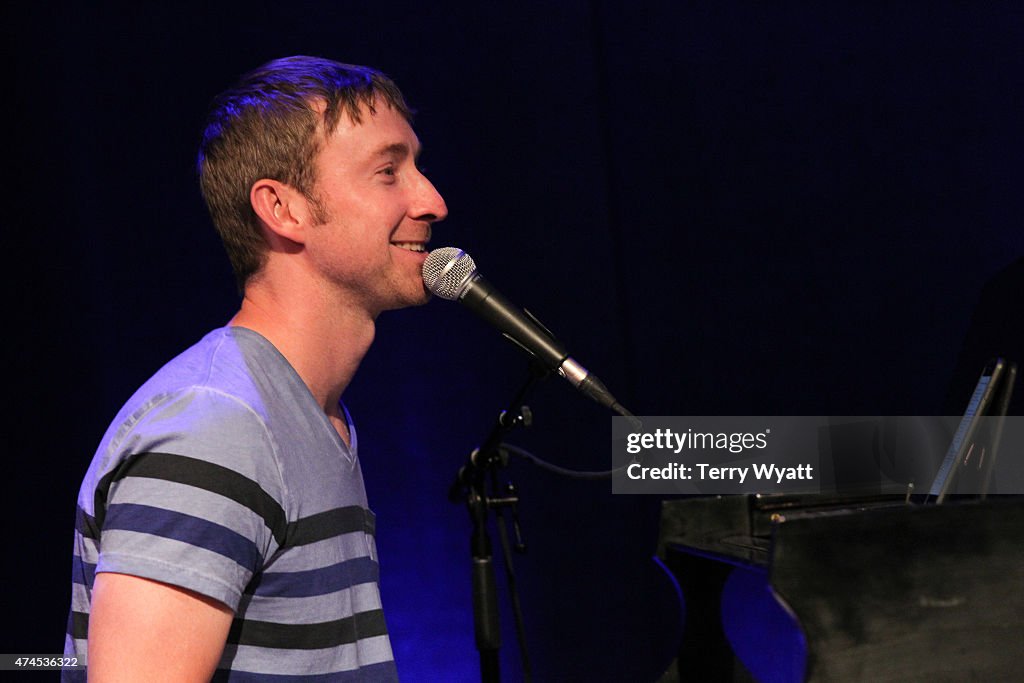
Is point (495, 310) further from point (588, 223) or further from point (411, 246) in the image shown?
point (588, 223)

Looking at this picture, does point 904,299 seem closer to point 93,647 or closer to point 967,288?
point 967,288

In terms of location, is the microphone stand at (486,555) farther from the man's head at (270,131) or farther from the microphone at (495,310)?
the man's head at (270,131)

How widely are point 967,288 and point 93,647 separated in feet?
7.78

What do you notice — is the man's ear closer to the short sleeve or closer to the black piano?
the short sleeve

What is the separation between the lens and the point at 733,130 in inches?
111

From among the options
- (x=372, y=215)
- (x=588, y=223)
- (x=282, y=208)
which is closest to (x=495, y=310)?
(x=372, y=215)

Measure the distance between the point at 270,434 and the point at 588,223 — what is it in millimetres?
1948

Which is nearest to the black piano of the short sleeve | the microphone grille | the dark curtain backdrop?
the microphone grille

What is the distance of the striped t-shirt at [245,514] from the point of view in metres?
0.99

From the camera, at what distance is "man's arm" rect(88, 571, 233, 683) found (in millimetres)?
921

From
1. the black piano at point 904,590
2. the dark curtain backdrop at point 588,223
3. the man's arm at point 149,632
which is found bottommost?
the man's arm at point 149,632

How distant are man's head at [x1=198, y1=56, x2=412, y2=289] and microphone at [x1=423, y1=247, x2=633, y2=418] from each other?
0.20m

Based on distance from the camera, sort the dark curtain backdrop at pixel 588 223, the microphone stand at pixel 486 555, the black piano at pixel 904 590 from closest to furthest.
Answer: the black piano at pixel 904 590 → the microphone stand at pixel 486 555 → the dark curtain backdrop at pixel 588 223

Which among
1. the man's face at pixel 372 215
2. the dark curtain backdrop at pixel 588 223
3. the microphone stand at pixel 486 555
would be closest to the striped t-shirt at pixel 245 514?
the man's face at pixel 372 215
